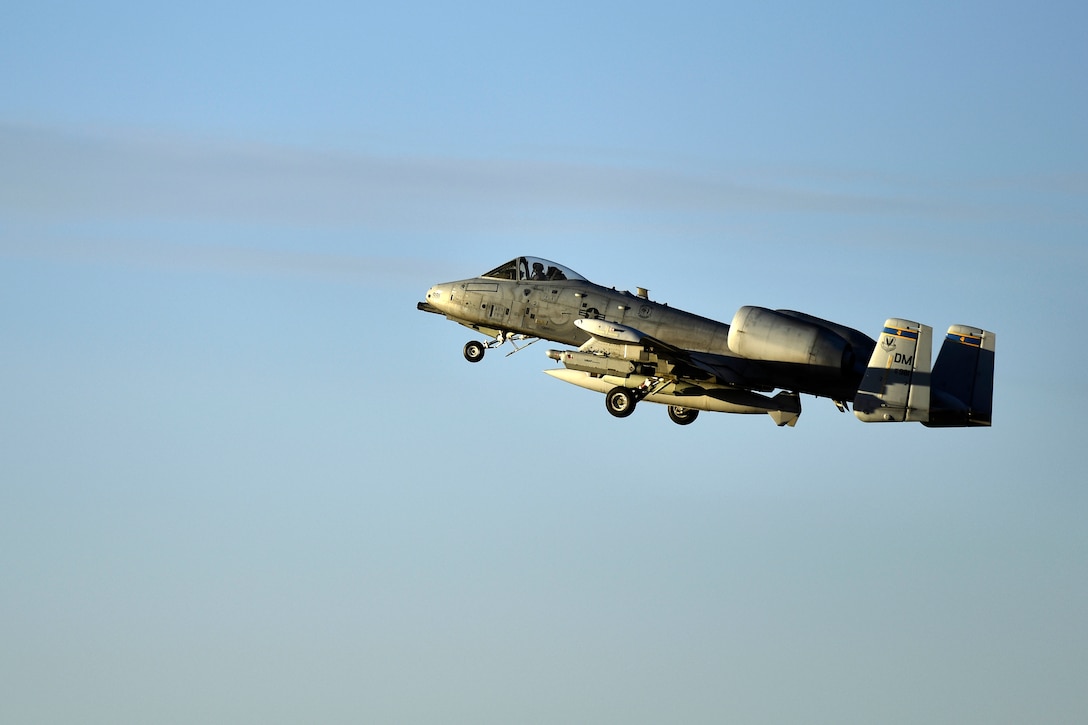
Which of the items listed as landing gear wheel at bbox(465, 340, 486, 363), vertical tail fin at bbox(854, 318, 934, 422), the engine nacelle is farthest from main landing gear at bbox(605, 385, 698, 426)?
vertical tail fin at bbox(854, 318, 934, 422)

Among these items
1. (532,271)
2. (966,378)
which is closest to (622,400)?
(532,271)

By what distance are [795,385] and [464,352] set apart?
9.47m

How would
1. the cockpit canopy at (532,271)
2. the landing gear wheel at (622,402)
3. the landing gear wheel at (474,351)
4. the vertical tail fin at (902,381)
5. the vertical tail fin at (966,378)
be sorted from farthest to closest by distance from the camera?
the landing gear wheel at (474,351)
the cockpit canopy at (532,271)
the landing gear wheel at (622,402)
the vertical tail fin at (966,378)
the vertical tail fin at (902,381)

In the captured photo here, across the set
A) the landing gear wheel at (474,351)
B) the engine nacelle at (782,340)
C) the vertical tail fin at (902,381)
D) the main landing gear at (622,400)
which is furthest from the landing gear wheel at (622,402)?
the vertical tail fin at (902,381)

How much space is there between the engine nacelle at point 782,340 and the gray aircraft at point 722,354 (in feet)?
0.08

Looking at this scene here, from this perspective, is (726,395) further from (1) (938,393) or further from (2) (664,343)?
(1) (938,393)

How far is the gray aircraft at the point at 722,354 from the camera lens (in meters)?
39.3

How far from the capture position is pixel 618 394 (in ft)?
144

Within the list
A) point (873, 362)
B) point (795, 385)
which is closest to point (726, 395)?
point (795, 385)

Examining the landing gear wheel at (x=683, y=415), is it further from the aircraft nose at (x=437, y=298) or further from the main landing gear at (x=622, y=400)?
the aircraft nose at (x=437, y=298)

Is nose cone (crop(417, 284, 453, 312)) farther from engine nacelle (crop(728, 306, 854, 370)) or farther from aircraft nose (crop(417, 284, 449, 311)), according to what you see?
engine nacelle (crop(728, 306, 854, 370))

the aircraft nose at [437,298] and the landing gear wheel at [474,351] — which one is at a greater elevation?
the aircraft nose at [437,298]

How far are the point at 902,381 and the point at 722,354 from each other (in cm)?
529

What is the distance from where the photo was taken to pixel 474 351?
46.8 meters
